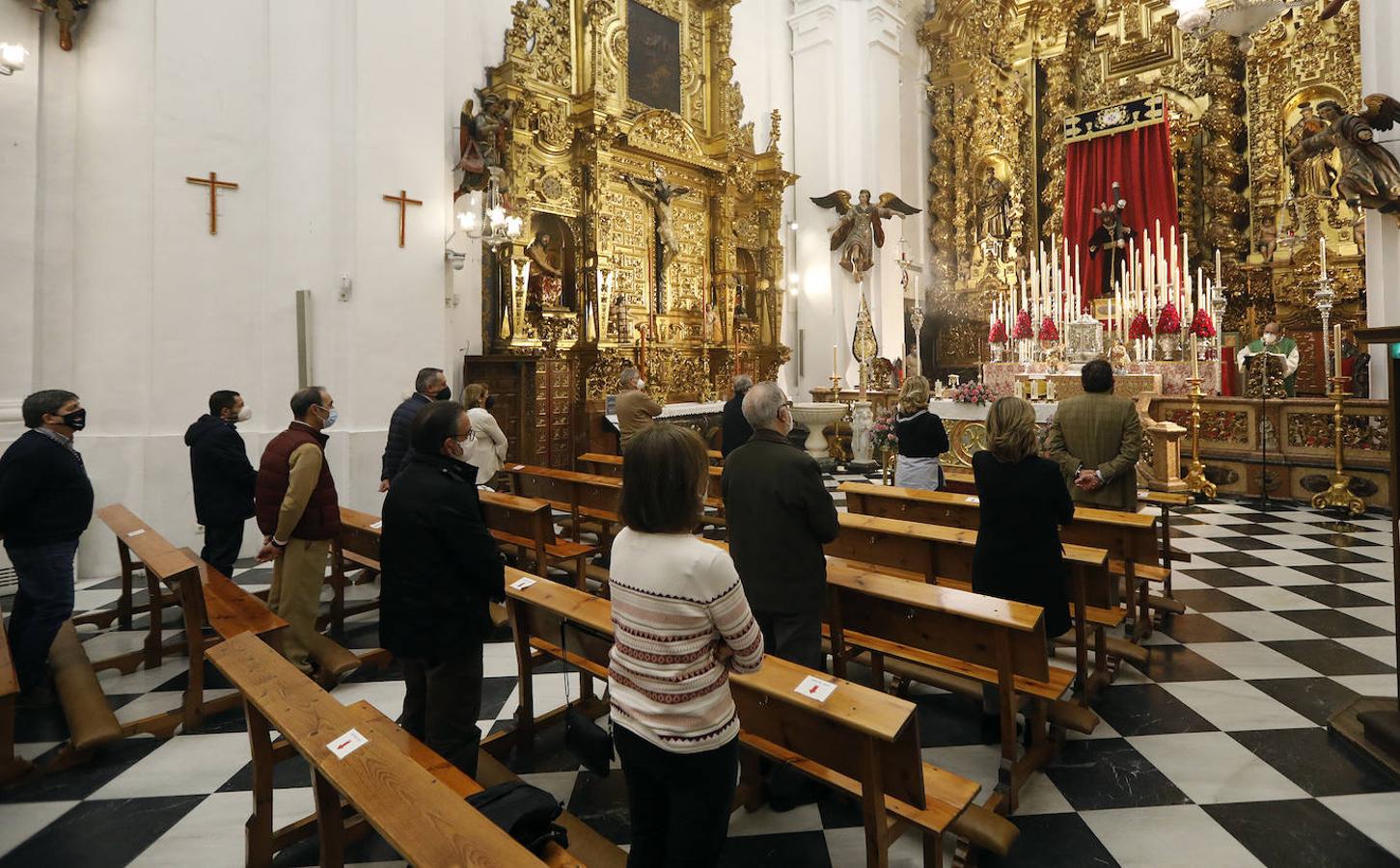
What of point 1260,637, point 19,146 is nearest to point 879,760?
point 1260,637

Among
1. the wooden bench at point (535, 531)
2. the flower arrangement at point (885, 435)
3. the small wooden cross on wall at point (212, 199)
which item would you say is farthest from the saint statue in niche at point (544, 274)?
the wooden bench at point (535, 531)

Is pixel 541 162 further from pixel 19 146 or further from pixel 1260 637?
pixel 1260 637

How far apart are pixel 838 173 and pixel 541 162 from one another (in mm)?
6623

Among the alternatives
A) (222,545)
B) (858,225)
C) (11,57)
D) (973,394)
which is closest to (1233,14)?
(973,394)

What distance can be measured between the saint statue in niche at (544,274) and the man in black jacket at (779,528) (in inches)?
308

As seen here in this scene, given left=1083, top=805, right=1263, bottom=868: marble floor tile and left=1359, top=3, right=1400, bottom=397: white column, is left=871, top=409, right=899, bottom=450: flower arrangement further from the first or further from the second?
left=1359, top=3, right=1400, bottom=397: white column

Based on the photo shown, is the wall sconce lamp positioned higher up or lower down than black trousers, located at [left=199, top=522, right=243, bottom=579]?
higher up

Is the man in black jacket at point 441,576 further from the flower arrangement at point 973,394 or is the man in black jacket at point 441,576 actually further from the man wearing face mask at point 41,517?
the flower arrangement at point 973,394

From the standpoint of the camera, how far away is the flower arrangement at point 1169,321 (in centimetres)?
924

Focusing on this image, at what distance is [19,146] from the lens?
5949mm

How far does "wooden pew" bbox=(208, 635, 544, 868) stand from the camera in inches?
65.0

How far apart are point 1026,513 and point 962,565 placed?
1.02m

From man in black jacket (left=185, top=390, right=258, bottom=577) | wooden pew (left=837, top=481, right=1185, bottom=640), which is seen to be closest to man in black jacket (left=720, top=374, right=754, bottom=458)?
wooden pew (left=837, top=481, right=1185, bottom=640)

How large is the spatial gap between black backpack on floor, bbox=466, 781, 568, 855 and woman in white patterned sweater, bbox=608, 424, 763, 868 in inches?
10.8
